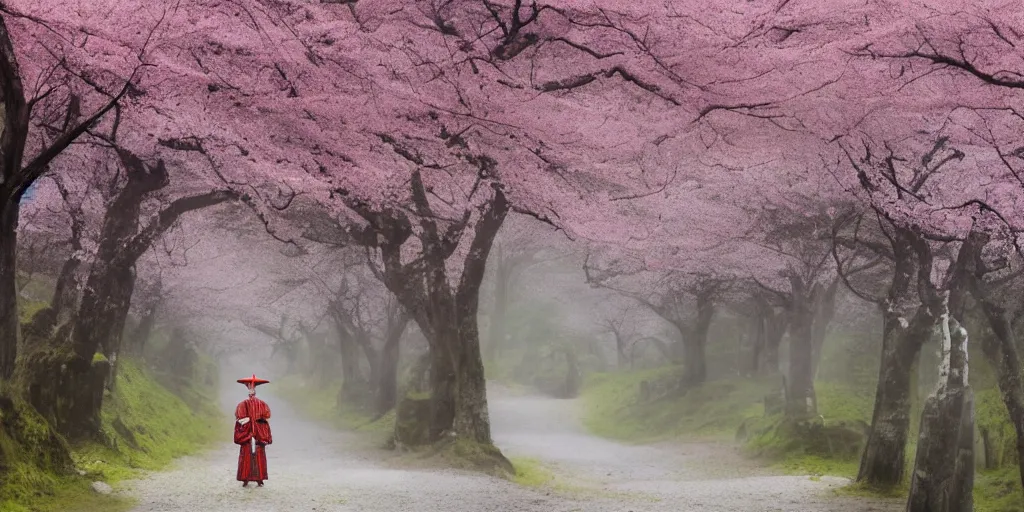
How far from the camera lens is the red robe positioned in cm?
1375

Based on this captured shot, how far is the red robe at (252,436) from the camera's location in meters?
13.8

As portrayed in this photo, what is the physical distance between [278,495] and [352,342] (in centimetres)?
2369

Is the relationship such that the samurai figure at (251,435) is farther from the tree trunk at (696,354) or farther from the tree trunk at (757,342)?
the tree trunk at (757,342)

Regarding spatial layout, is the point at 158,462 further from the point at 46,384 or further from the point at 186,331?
the point at 186,331

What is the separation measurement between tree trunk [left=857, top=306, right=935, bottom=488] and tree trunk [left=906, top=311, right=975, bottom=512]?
323 cm

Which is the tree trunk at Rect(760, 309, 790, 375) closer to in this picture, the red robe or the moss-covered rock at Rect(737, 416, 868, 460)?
the moss-covered rock at Rect(737, 416, 868, 460)

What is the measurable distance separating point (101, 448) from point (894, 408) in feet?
54.2

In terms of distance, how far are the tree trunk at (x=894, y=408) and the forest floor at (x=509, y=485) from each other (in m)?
1.10

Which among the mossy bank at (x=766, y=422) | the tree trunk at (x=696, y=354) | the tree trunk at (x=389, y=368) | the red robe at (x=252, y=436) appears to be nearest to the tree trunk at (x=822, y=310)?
the mossy bank at (x=766, y=422)

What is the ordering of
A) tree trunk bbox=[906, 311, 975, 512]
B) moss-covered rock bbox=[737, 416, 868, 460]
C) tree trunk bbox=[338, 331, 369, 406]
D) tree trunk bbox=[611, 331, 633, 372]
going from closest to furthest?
tree trunk bbox=[906, 311, 975, 512] → moss-covered rock bbox=[737, 416, 868, 460] → tree trunk bbox=[338, 331, 369, 406] → tree trunk bbox=[611, 331, 633, 372]

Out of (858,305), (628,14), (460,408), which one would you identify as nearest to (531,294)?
(858,305)

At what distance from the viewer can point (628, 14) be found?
11258mm

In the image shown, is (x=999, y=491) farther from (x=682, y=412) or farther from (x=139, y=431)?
(x=139, y=431)

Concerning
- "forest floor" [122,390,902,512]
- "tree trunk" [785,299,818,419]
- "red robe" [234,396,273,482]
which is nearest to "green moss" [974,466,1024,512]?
"forest floor" [122,390,902,512]
